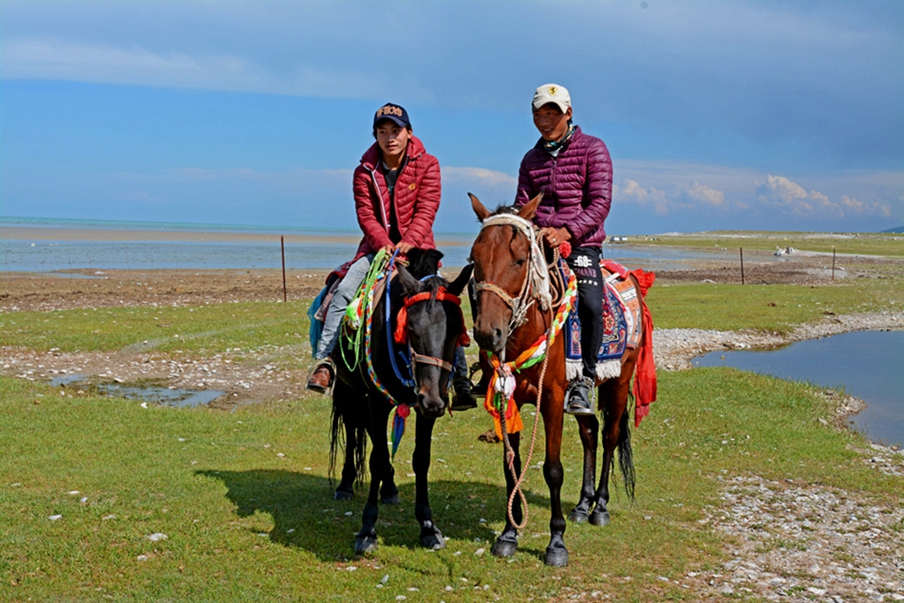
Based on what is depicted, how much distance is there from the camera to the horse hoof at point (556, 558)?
19.8 feet

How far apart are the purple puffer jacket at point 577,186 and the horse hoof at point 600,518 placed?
2.85 m

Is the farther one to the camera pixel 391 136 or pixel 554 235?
pixel 391 136

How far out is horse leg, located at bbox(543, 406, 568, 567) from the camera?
6.08m

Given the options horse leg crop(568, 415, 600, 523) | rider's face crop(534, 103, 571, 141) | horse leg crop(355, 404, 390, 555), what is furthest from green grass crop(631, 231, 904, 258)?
horse leg crop(355, 404, 390, 555)

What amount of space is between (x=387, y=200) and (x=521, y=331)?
6.74 ft

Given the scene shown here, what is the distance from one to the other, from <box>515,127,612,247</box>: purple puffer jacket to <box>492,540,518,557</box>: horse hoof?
291 cm

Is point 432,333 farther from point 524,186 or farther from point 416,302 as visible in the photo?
point 524,186

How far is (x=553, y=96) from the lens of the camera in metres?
6.49

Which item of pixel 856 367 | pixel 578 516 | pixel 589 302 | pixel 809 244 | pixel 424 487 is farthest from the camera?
pixel 809 244

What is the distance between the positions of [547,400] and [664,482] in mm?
3591

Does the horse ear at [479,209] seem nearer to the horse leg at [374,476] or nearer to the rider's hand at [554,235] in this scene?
the rider's hand at [554,235]

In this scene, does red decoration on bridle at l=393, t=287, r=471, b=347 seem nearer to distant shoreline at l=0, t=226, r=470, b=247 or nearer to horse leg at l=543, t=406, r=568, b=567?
horse leg at l=543, t=406, r=568, b=567

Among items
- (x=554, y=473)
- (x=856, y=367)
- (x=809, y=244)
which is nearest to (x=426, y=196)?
(x=554, y=473)

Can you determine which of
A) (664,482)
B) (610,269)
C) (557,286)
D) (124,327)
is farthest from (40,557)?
(124,327)
